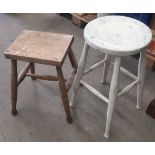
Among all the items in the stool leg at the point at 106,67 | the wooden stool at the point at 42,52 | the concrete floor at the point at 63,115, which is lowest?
the concrete floor at the point at 63,115

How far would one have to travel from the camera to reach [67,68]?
177 cm

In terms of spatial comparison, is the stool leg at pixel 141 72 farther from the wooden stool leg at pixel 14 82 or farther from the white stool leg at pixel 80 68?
the wooden stool leg at pixel 14 82

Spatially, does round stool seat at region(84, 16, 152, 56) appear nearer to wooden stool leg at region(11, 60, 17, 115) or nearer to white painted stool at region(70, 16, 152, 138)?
white painted stool at region(70, 16, 152, 138)

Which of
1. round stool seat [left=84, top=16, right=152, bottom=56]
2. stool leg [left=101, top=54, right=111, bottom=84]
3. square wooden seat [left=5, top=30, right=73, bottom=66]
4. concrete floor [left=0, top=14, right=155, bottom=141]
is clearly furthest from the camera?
stool leg [left=101, top=54, right=111, bottom=84]

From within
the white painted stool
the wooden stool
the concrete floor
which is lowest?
the concrete floor

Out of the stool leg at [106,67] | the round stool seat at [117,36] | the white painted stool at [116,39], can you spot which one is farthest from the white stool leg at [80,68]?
the stool leg at [106,67]

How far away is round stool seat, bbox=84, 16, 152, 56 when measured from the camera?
100 cm

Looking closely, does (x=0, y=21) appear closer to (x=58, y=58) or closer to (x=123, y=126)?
(x=58, y=58)

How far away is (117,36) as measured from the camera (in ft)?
3.52

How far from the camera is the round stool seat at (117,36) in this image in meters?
1.00

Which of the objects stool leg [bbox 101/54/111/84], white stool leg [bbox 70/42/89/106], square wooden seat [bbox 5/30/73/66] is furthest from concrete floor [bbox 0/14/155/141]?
square wooden seat [bbox 5/30/73/66]

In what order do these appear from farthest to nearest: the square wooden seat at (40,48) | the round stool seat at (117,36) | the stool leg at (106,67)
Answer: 1. the stool leg at (106,67)
2. the square wooden seat at (40,48)
3. the round stool seat at (117,36)

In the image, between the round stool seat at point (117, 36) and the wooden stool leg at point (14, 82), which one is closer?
the round stool seat at point (117, 36)
